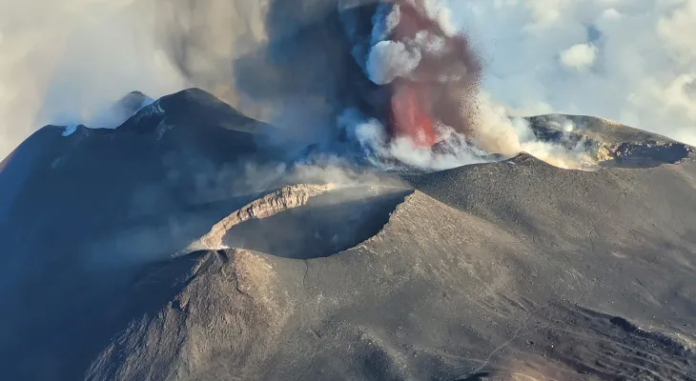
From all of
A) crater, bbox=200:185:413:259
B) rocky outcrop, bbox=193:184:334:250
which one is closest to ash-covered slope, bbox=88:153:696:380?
crater, bbox=200:185:413:259

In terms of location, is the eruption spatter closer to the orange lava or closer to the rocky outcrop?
the orange lava

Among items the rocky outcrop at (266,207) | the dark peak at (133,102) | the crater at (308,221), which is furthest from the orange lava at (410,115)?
the dark peak at (133,102)

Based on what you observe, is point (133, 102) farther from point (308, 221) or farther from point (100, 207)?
point (308, 221)

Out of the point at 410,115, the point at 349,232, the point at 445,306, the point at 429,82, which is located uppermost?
the point at 429,82

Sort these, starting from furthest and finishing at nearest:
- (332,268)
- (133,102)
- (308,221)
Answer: (133,102) < (308,221) < (332,268)

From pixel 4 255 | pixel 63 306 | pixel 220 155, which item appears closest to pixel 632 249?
pixel 220 155

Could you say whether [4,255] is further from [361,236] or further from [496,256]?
[496,256]

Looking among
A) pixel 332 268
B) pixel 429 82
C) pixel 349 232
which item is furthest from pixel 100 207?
pixel 429 82
